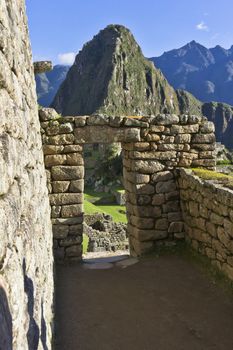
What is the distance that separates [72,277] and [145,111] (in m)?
Result: 119

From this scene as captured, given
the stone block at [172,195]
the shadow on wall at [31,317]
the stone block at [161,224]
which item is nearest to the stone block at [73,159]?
the stone block at [172,195]

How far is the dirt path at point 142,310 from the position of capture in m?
4.98

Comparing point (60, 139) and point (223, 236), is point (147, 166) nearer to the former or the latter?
point (60, 139)

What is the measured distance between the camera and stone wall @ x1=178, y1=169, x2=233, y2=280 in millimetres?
6363

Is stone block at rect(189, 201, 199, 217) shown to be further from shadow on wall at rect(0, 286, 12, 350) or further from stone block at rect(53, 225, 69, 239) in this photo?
shadow on wall at rect(0, 286, 12, 350)

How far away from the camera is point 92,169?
206 ft

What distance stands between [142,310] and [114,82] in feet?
386

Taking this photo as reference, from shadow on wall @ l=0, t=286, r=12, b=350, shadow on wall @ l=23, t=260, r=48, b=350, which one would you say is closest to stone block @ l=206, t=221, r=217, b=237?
shadow on wall @ l=23, t=260, r=48, b=350

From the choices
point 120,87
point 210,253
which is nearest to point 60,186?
point 210,253

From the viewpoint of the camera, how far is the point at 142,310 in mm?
5953

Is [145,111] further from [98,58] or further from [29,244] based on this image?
[29,244]

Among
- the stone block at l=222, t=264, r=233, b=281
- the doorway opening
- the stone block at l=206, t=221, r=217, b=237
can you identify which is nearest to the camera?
the stone block at l=222, t=264, r=233, b=281

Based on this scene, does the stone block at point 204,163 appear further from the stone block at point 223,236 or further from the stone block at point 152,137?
the stone block at point 223,236

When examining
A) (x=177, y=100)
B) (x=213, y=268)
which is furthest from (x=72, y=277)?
(x=177, y=100)
